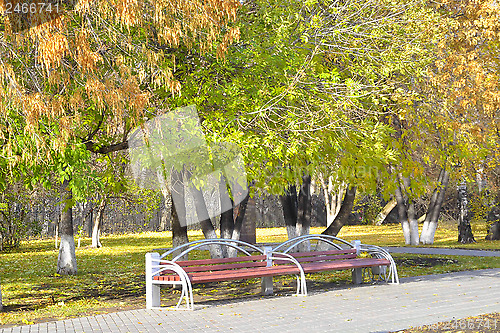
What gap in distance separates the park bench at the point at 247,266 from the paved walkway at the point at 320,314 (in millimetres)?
404

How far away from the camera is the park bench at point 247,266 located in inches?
330

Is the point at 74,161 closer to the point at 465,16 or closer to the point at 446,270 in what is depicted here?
the point at 446,270

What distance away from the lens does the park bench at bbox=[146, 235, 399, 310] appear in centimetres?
839

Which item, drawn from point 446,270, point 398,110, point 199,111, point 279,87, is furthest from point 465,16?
point 199,111

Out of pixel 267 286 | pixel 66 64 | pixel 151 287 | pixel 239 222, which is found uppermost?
pixel 66 64

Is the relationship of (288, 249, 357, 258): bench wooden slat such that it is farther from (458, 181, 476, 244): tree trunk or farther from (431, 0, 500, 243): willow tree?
(458, 181, 476, 244): tree trunk

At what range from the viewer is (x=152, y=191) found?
894 inches

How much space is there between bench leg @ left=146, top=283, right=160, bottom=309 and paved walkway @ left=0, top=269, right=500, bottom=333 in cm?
25

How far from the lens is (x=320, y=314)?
761 centimetres

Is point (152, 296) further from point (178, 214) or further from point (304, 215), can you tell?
point (304, 215)

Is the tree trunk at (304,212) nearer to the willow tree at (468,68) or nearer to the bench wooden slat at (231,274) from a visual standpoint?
the willow tree at (468,68)

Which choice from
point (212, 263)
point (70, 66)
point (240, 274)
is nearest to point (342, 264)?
point (240, 274)

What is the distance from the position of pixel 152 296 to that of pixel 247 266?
1763mm

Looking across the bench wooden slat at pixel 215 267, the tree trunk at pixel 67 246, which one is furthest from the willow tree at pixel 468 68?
the tree trunk at pixel 67 246
